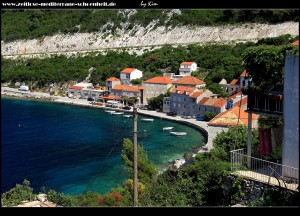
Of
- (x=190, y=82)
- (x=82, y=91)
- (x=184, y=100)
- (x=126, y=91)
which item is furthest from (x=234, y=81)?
(x=82, y=91)

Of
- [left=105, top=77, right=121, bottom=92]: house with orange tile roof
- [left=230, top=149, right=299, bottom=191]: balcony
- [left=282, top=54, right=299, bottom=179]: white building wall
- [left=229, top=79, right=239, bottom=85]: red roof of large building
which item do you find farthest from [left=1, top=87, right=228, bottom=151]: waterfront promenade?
[left=282, top=54, right=299, bottom=179]: white building wall

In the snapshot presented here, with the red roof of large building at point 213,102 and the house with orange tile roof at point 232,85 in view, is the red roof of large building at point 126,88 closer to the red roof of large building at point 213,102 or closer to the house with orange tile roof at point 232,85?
the house with orange tile roof at point 232,85

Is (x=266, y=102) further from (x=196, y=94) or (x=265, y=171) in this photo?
(x=196, y=94)

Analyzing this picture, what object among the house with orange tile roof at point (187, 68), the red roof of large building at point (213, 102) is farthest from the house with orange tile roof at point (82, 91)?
the red roof of large building at point (213, 102)

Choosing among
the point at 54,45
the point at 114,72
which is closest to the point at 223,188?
the point at 114,72

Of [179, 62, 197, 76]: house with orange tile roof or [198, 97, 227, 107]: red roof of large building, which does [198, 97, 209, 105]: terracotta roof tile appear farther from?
[179, 62, 197, 76]: house with orange tile roof

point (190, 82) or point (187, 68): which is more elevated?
point (187, 68)

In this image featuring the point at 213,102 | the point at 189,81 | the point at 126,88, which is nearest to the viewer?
the point at 213,102
